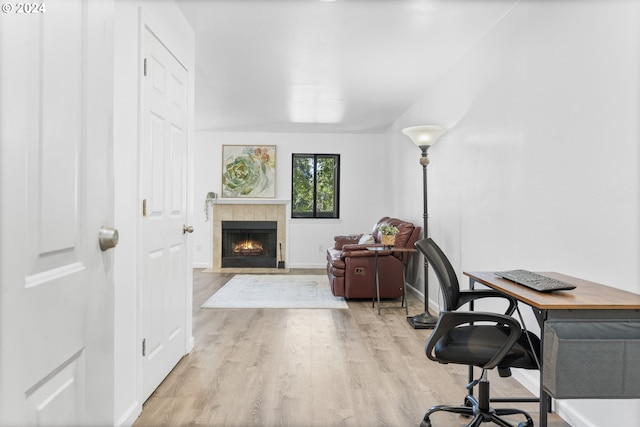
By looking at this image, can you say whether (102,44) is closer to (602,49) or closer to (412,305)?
(602,49)

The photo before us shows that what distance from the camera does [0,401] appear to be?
1.90 ft

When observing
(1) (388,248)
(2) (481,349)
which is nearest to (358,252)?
(1) (388,248)

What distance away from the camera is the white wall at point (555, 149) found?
72.5 inches

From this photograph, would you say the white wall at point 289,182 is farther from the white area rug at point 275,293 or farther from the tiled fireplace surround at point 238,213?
the white area rug at point 275,293

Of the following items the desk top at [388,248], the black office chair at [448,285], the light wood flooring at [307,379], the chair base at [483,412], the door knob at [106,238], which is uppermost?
the door knob at [106,238]

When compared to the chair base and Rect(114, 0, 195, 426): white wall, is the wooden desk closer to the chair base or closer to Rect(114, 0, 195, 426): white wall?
the chair base

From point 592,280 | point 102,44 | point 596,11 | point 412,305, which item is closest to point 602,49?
point 596,11

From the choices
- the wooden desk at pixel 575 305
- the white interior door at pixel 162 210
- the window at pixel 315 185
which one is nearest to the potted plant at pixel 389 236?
the white interior door at pixel 162 210

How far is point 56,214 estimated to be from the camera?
73 centimetres

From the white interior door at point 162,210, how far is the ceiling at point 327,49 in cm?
65

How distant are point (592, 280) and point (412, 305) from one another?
2.94 metres

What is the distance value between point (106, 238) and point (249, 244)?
6967mm

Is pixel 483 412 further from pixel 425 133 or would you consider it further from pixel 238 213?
pixel 238 213

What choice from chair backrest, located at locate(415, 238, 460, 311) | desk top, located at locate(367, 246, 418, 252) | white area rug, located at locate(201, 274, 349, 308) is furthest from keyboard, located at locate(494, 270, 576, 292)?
white area rug, located at locate(201, 274, 349, 308)
